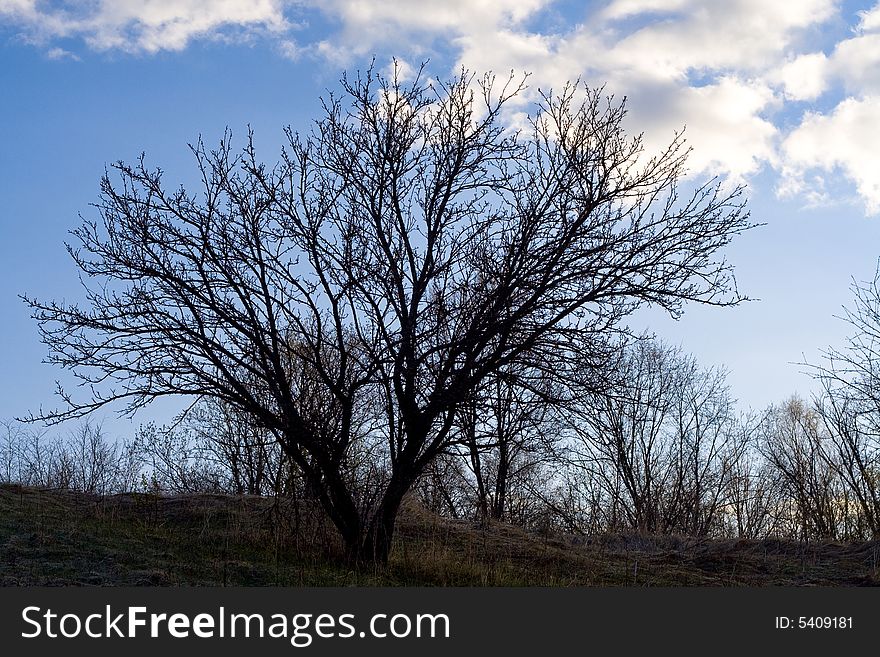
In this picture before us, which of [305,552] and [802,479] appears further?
[802,479]

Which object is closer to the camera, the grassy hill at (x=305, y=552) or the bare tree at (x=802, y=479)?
the grassy hill at (x=305, y=552)

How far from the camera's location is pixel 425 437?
1138cm

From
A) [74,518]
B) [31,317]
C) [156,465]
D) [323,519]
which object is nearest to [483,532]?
[323,519]

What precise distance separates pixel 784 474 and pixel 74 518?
25.4 metres

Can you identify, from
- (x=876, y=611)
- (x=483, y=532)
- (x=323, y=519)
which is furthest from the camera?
(x=483, y=532)

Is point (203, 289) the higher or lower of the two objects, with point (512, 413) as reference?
higher

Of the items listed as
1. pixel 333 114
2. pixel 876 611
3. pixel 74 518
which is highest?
pixel 333 114

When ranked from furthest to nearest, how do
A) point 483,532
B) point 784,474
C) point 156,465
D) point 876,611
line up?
point 784,474 → point 156,465 → point 483,532 → point 876,611

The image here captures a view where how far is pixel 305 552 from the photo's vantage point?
11.6m

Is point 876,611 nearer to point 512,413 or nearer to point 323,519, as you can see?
point 512,413

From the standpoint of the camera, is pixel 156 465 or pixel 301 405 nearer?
pixel 301 405

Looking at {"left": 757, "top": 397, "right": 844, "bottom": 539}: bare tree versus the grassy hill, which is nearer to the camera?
the grassy hill

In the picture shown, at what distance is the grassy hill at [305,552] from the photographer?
9828mm

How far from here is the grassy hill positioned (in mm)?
9828
